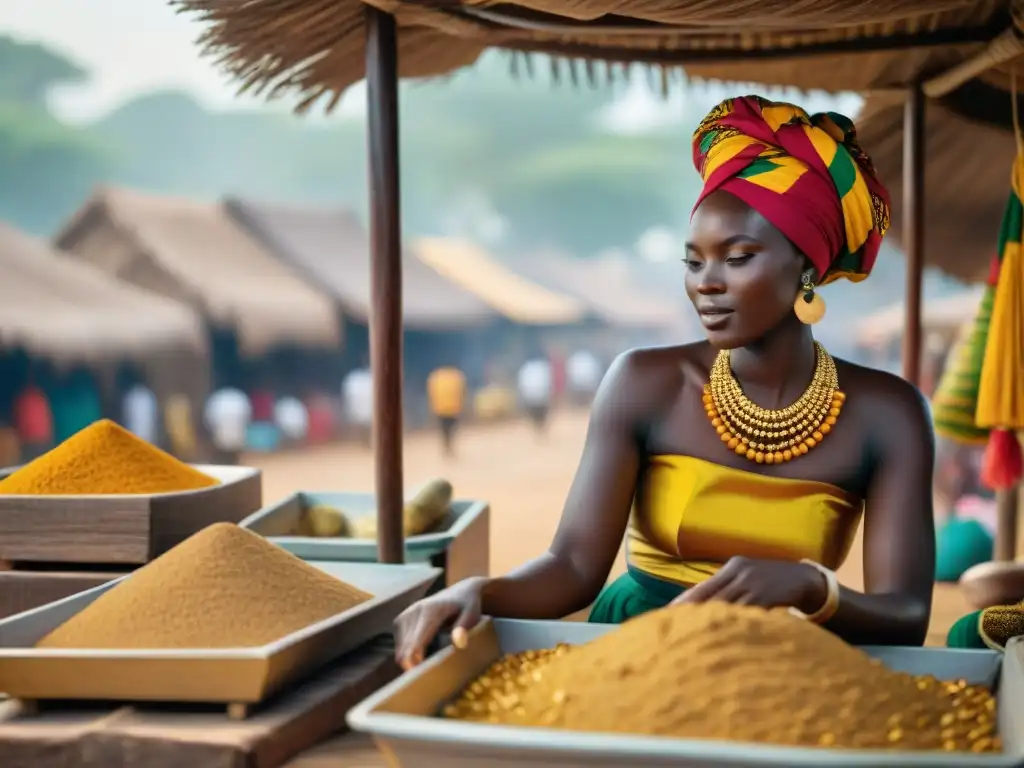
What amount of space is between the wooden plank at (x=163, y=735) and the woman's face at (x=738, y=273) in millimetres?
517

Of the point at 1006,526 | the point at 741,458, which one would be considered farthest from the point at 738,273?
the point at 1006,526

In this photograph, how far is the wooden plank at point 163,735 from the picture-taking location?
0.87 m

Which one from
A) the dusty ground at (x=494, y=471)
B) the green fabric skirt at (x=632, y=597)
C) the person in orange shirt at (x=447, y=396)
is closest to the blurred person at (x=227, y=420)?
the dusty ground at (x=494, y=471)

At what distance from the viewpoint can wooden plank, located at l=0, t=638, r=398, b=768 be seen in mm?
869

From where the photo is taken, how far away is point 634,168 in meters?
26.7

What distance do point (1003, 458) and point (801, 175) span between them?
5.27 feet

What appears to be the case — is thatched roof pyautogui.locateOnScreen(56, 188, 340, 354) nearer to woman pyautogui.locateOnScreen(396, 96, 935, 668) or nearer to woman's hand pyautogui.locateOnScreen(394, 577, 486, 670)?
woman pyautogui.locateOnScreen(396, 96, 935, 668)

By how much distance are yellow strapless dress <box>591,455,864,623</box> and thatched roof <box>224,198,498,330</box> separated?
33.7 feet

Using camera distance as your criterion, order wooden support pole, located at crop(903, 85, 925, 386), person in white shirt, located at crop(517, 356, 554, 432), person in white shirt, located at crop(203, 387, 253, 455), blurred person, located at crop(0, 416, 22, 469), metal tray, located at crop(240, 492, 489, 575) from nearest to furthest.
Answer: metal tray, located at crop(240, 492, 489, 575) → wooden support pole, located at crop(903, 85, 925, 386) → blurred person, located at crop(0, 416, 22, 469) → person in white shirt, located at crop(203, 387, 253, 455) → person in white shirt, located at crop(517, 356, 554, 432)

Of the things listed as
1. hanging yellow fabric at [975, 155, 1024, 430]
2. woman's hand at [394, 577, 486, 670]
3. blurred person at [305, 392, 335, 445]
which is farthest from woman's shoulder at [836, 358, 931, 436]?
blurred person at [305, 392, 335, 445]

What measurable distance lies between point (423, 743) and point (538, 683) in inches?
6.0

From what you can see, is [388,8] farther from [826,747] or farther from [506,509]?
Answer: [506,509]

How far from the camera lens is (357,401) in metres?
12.2

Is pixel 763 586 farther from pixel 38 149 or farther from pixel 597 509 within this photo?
pixel 38 149
